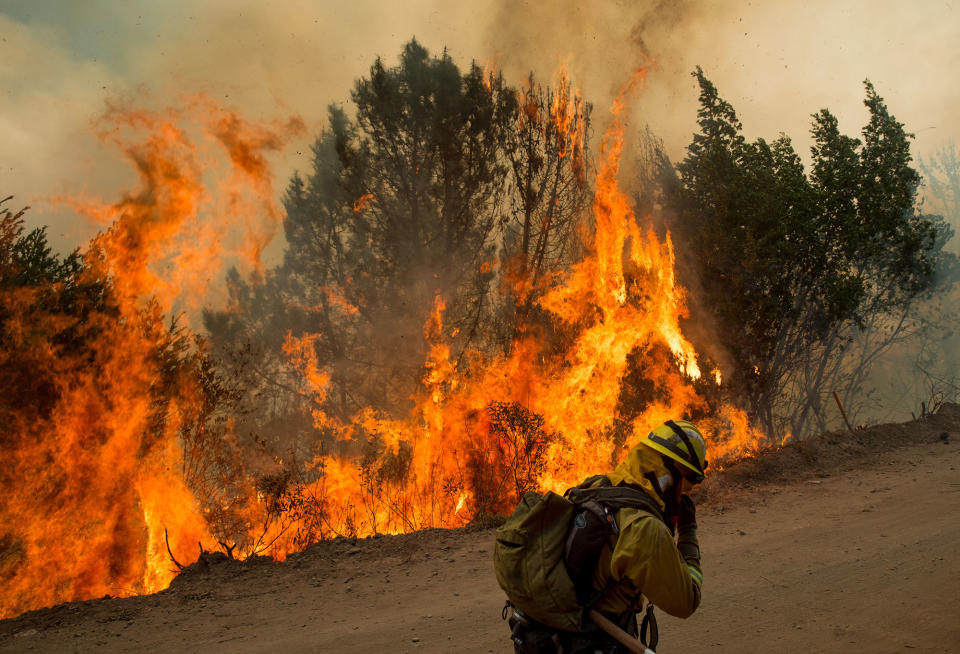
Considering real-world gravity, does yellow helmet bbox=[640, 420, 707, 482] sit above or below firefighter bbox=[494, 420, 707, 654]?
above

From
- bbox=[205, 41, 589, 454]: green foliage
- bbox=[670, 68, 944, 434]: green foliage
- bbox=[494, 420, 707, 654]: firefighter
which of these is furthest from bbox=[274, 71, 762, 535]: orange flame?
bbox=[494, 420, 707, 654]: firefighter

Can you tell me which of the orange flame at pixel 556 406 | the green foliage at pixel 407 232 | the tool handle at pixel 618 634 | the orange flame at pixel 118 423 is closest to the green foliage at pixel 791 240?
the orange flame at pixel 556 406

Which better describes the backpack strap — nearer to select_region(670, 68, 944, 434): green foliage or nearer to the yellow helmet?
the yellow helmet

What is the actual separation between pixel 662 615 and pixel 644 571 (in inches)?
152

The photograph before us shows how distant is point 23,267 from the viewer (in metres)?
10.6

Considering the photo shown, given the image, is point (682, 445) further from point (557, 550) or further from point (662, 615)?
point (662, 615)

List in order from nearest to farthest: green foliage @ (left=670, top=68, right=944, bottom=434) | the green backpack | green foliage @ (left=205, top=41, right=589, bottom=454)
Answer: the green backpack → green foliage @ (left=670, top=68, right=944, bottom=434) → green foliage @ (left=205, top=41, right=589, bottom=454)

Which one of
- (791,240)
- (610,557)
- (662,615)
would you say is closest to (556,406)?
(662,615)

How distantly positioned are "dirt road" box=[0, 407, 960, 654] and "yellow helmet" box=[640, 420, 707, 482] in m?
3.05

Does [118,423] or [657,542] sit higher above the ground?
[118,423]

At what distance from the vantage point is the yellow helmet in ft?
8.45

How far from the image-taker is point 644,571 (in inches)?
87.1

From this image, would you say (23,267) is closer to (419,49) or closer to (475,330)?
(475,330)

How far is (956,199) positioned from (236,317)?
191ft
